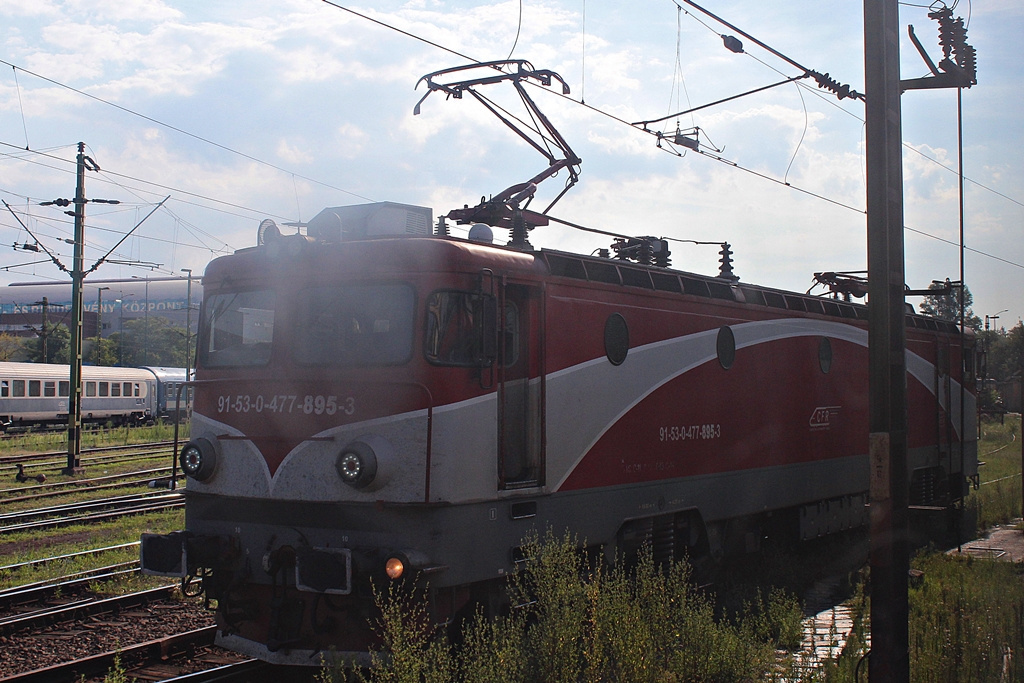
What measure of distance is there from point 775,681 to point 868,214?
11.9 ft

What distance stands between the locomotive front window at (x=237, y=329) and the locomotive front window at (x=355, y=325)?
41 centimetres

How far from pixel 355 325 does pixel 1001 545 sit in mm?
13078

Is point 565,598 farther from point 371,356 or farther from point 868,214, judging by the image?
point 868,214

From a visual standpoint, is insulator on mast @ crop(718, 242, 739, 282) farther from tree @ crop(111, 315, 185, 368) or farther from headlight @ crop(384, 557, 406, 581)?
tree @ crop(111, 315, 185, 368)

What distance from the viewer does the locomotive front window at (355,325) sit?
700 centimetres

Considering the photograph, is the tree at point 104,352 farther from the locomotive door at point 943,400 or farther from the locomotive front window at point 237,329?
the locomotive front window at point 237,329

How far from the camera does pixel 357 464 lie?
671cm

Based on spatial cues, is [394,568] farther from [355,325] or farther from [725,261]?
[725,261]

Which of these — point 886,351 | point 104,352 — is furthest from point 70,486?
point 104,352

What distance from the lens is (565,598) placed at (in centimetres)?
621

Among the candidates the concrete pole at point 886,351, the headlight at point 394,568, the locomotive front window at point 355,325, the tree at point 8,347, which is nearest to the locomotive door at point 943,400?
the concrete pole at point 886,351

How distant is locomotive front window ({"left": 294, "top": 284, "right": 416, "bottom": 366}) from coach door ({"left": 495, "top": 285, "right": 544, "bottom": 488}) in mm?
985

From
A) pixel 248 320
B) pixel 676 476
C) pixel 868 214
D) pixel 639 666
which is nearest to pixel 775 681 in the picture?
pixel 639 666

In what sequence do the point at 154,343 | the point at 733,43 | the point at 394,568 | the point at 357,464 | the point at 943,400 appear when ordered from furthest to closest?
1. the point at 154,343
2. the point at 943,400
3. the point at 733,43
4. the point at 357,464
5. the point at 394,568
